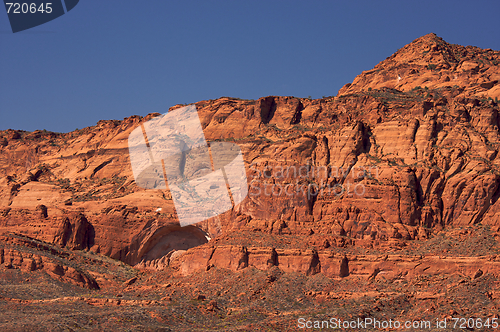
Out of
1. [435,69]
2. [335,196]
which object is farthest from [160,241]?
[435,69]

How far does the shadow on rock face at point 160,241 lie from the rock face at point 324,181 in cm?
15

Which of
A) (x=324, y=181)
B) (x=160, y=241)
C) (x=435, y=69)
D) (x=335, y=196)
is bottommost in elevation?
(x=160, y=241)

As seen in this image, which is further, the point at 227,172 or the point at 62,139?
the point at 62,139

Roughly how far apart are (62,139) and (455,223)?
80.9 m

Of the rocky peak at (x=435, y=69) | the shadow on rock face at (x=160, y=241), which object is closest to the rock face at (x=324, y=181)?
the shadow on rock face at (x=160, y=241)

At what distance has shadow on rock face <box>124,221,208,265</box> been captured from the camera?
90938 mm

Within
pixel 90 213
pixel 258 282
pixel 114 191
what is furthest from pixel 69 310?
pixel 114 191

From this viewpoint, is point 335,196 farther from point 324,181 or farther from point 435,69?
point 435,69

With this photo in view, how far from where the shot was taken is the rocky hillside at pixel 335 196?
74312 mm

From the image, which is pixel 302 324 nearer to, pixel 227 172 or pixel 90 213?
pixel 227 172

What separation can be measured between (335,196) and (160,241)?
2447cm

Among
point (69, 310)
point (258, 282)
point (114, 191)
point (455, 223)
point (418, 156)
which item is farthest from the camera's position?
point (114, 191)

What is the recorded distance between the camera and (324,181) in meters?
84.4

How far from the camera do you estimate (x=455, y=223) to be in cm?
7788
